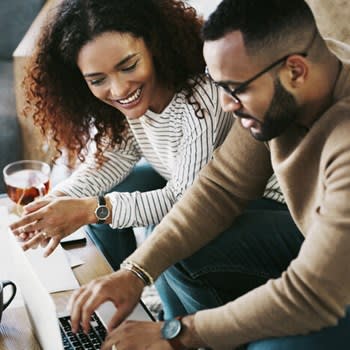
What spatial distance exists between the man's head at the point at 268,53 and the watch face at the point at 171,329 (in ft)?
1.36

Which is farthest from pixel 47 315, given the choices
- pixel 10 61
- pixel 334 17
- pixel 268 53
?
pixel 10 61

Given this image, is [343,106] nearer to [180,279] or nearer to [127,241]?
[180,279]

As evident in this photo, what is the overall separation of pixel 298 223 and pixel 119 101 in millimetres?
540

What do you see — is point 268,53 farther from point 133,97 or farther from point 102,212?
point 102,212

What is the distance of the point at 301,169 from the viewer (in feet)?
4.10

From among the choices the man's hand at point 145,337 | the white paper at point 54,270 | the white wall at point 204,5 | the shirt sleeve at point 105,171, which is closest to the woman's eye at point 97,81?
the shirt sleeve at point 105,171

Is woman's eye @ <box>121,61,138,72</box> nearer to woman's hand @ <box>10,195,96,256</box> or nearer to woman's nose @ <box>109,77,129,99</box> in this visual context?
woman's nose @ <box>109,77,129,99</box>

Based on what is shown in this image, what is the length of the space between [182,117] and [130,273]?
458 mm

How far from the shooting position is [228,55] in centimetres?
119

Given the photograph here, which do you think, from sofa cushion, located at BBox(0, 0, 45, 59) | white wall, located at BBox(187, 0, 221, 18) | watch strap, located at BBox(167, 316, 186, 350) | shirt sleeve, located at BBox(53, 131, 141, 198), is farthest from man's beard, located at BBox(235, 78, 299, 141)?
sofa cushion, located at BBox(0, 0, 45, 59)

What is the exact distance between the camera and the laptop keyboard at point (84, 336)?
1231mm

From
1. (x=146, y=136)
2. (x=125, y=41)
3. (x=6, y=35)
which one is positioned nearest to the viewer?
(x=125, y=41)

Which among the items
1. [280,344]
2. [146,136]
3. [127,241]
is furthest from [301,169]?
[127,241]

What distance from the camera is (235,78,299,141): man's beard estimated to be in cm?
119
